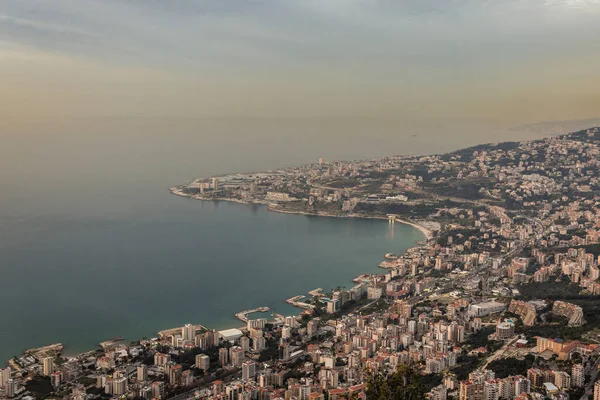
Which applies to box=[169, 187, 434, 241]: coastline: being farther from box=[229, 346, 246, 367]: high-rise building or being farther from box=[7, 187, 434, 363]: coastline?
box=[229, 346, 246, 367]: high-rise building

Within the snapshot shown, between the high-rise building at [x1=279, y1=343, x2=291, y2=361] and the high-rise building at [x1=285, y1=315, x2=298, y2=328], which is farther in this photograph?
the high-rise building at [x1=285, y1=315, x2=298, y2=328]

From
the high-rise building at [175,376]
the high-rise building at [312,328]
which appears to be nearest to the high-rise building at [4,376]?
the high-rise building at [175,376]

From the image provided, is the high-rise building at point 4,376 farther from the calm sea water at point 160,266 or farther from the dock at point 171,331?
the dock at point 171,331

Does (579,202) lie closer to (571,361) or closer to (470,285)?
(470,285)

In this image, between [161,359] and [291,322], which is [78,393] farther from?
[291,322]

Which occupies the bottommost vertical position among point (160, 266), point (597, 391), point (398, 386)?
point (160, 266)

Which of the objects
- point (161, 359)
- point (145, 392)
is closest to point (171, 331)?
point (161, 359)

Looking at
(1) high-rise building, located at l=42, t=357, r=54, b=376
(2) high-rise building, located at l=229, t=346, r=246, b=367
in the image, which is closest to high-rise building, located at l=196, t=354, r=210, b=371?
(2) high-rise building, located at l=229, t=346, r=246, b=367
